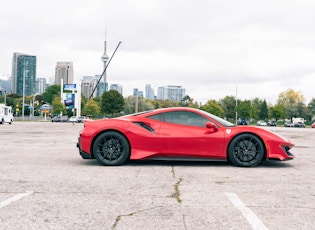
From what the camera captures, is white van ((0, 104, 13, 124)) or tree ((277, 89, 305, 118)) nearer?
white van ((0, 104, 13, 124))

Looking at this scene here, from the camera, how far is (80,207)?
3.59 metres

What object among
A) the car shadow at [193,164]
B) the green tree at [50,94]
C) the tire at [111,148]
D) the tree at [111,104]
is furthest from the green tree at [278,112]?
the tire at [111,148]

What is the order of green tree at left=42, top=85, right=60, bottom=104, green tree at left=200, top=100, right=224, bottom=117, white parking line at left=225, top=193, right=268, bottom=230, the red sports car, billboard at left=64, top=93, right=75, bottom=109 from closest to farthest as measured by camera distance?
white parking line at left=225, top=193, right=268, bottom=230 → the red sports car → billboard at left=64, top=93, right=75, bottom=109 → green tree at left=200, top=100, right=224, bottom=117 → green tree at left=42, top=85, right=60, bottom=104

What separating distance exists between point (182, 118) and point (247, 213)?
3768mm

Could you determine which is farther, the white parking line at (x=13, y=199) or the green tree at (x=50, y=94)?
the green tree at (x=50, y=94)

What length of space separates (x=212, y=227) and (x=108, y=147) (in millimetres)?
4162

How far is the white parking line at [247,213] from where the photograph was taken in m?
3.06

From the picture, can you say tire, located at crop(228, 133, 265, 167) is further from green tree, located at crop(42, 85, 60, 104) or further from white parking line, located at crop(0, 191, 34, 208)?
green tree, located at crop(42, 85, 60, 104)

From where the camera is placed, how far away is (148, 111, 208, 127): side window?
7.03m

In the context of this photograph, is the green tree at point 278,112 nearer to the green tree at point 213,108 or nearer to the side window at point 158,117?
the green tree at point 213,108

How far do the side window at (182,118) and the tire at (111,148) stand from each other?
76cm

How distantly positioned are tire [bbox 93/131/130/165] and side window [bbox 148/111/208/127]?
76cm

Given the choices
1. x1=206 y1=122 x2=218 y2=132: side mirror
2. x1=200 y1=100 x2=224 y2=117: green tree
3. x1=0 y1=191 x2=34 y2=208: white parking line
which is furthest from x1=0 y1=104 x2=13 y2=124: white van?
x1=200 y1=100 x2=224 y2=117: green tree

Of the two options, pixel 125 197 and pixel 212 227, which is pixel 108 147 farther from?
pixel 212 227
